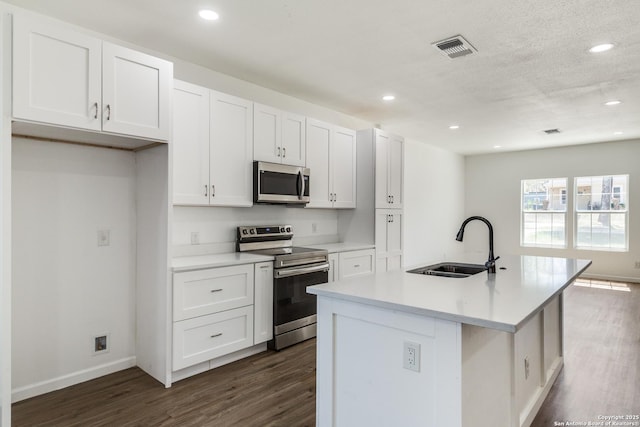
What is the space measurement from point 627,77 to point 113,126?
4.63 meters

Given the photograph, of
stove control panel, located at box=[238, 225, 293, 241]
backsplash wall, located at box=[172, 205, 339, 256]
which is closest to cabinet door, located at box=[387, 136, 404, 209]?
backsplash wall, located at box=[172, 205, 339, 256]

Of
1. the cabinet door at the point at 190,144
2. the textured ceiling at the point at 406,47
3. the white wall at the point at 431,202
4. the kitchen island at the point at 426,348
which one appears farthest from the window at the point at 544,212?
the cabinet door at the point at 190,144

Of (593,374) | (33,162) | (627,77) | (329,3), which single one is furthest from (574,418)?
(33,162)

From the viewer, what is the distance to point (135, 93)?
2.56 metres

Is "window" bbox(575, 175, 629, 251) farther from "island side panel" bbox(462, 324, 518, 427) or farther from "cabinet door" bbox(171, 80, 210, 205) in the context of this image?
"cabinet door" bbox(171, 80, 210, 205)

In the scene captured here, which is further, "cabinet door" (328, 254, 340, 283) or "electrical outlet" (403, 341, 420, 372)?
"cabinet door" (328, 254, 340, 283)

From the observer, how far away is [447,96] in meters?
4.41

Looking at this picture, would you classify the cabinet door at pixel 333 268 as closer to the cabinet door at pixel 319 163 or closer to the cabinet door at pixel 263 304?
the cabinet door at pixel 319 163

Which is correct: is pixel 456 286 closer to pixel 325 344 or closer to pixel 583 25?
pixel 325 344

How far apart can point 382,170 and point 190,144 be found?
245 centimetres

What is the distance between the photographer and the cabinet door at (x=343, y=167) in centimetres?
450

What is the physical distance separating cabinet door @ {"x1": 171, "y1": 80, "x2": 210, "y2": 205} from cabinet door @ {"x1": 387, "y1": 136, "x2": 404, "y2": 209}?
8.16ft

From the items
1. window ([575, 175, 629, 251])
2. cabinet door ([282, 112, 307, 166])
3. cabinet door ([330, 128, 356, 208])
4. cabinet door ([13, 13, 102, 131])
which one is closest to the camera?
cabinet door ([13, 13, 102, 131])

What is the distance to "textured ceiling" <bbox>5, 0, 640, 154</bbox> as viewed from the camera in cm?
253
